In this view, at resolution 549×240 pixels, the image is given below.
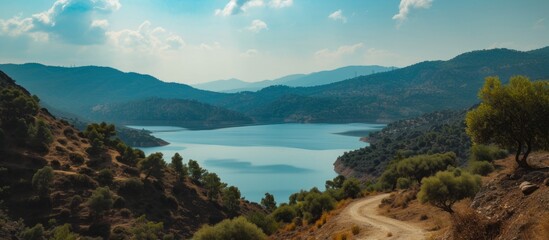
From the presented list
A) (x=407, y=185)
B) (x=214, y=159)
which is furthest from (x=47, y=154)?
(x=214, y=159)

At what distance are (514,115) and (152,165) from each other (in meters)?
73.9

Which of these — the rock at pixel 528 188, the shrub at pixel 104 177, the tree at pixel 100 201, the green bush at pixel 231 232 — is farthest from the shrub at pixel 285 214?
the rock at pixel 528 188

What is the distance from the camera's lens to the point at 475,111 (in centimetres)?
2169

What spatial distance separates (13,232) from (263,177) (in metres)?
96.8

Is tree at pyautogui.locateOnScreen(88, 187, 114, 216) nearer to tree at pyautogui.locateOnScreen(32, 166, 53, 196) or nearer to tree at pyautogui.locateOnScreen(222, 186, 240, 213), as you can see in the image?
tree at pyautogui.locateOnScreen(32, 166, 53, 196)

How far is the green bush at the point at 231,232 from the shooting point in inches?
1188

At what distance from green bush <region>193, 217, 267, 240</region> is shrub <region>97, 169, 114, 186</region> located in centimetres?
4853

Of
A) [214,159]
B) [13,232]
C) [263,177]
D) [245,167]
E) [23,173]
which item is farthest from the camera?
[214,159]

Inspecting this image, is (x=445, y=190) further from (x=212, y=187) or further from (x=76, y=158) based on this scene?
(x=76, y=158)

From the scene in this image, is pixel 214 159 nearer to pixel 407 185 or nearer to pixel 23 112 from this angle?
pixel 23 112

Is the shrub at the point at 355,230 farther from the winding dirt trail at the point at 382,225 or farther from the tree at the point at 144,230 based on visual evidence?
the tree at the point at 144,230

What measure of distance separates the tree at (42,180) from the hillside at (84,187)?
0.14m

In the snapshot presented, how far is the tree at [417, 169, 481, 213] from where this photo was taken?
→ 91.9ft

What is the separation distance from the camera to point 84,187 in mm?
68688
